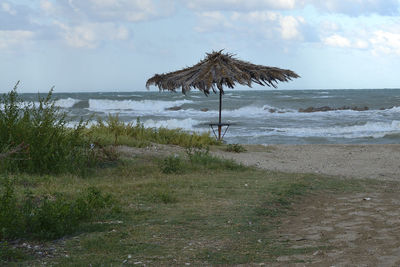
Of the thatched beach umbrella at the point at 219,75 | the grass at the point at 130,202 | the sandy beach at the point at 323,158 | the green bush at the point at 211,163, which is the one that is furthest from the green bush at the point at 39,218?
the thatched beach umbrella at the point at 219,75

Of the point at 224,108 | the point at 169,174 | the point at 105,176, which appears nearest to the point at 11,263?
the point at 105,176

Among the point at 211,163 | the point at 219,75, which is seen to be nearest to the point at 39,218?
the point at 211,163

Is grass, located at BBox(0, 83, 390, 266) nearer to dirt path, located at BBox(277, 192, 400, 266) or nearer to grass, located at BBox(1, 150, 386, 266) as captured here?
grass, located at BBox(1, 150, 386, 266)

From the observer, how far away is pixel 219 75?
1148 cm

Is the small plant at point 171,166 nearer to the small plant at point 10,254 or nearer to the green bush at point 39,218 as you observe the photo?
the green bush at point 39,218

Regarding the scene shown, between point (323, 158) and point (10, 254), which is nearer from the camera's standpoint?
point (10, 254)

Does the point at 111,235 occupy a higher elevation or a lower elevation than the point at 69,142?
lower

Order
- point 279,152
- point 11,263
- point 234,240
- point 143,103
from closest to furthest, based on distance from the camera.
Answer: point 11,263, point 234,240, point 279,152, point 143,103

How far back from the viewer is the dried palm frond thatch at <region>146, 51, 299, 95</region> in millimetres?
11469

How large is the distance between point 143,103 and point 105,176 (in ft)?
127

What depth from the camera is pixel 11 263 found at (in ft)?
11.7

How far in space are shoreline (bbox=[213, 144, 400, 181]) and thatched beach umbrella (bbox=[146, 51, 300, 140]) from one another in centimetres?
167

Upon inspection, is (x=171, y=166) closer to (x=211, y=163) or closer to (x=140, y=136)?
(x=211, y=163)

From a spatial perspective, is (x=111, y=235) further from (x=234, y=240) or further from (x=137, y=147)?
(x=137, y=147)
